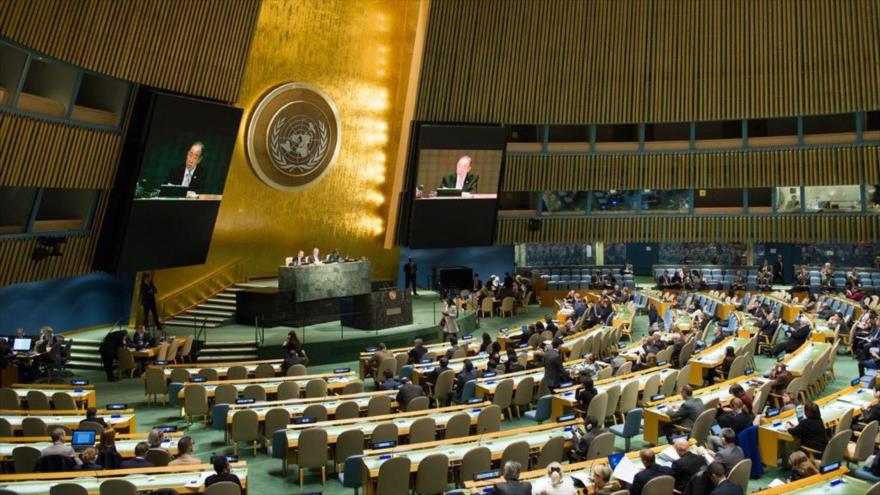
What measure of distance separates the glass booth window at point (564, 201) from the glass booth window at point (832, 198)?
7634 millimetres

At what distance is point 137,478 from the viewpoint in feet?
25.8

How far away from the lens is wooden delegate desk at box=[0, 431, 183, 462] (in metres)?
8.84

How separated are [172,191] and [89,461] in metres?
11.4

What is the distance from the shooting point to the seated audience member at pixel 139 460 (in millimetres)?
8273

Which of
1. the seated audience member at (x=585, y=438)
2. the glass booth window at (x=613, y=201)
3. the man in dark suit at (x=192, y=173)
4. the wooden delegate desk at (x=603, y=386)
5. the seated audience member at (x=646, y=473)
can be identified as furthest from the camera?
the glass booth window at (x=613, y=201)

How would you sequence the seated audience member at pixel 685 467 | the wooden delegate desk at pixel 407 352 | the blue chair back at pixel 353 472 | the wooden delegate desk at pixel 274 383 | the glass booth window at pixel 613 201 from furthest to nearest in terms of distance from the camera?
the glass booth window at pixel 613 201 → the wooden delegate desk at pixel 407 352 → the wooden delegate desk at pixel 274 383 → the blue chair back at pixel 353 472 → the seated audience member at pixel 685 467

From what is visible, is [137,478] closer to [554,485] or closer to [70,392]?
[554,485]

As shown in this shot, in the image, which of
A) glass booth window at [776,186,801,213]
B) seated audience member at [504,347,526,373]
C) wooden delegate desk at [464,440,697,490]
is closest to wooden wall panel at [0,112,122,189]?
seated audience member at [504,347,526,373]

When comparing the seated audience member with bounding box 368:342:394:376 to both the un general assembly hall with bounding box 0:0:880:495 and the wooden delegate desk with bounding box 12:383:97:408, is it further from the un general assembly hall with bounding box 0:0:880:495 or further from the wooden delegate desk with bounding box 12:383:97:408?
the wooden delegate desk with bounding box 12:383:97:408

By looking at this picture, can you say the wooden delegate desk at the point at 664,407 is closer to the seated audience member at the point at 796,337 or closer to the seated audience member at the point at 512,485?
the seated audience member at the point at 512,485

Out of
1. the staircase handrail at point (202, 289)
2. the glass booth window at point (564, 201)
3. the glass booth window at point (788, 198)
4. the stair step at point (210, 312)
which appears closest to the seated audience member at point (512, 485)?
the stair step at point (210, 312)

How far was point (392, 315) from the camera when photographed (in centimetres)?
2003

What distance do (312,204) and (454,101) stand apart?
5988mm

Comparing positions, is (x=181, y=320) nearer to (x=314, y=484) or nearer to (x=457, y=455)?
(x=314, y=484)
